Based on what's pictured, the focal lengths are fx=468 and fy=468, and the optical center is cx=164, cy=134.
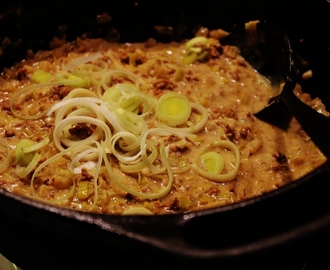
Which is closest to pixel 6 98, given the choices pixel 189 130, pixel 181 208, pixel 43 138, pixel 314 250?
pixel 43 138

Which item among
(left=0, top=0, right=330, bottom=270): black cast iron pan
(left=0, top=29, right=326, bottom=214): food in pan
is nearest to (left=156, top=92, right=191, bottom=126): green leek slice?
(left=0, top=29, right=326, bottom=214): food in pan

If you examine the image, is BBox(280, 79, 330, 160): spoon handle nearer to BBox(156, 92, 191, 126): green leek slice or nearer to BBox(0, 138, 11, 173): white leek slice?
BBox(156, 92, 191, 126): green leek slice

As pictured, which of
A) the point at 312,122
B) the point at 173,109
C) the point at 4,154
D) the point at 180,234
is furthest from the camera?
the point at 173,109

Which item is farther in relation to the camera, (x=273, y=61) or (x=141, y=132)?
(x=273, y=61)

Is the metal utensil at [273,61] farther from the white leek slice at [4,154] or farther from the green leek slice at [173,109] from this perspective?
the white leek slice at [4,154]

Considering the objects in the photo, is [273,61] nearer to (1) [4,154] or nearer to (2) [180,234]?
(1) [4,154]

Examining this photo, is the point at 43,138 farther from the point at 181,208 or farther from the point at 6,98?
the point at 181,208

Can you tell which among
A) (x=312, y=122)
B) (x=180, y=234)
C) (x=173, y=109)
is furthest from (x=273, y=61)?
(x=180, y=234)
